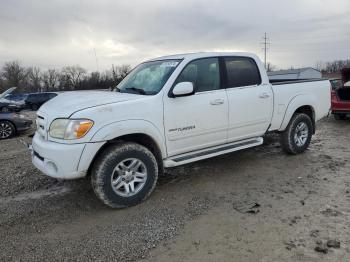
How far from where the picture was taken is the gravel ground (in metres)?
3.47

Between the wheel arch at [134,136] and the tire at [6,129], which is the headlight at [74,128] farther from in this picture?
the tire at [6,129]

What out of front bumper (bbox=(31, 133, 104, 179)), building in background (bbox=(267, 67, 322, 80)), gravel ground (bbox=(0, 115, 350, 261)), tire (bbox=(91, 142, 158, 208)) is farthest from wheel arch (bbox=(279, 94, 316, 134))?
front bumper (bbox=(31, 133, 104, 179))

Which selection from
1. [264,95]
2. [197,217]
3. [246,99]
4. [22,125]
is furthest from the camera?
[22,125]

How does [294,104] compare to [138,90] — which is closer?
[138,90]

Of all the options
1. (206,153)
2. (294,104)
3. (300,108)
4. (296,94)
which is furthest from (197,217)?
(300,108)

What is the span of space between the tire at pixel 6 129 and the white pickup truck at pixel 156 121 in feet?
24.5

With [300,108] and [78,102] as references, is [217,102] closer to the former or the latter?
[78,102]

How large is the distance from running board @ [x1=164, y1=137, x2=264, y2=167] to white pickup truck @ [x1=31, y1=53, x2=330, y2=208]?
A: 0.05 ft

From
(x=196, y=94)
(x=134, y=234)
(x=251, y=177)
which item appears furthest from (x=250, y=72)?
(x=134, y=234)

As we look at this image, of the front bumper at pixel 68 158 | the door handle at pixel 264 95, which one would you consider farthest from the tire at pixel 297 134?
the front bumper at pixel 68 158

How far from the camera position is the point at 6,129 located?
11.6 meters

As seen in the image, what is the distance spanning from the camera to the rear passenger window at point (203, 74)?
5102 millimetres

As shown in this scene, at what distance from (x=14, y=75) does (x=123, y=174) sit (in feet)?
318

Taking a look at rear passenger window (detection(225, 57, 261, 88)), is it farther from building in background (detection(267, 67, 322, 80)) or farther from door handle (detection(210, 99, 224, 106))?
building in background (detection(267, 67, 322, 80))
